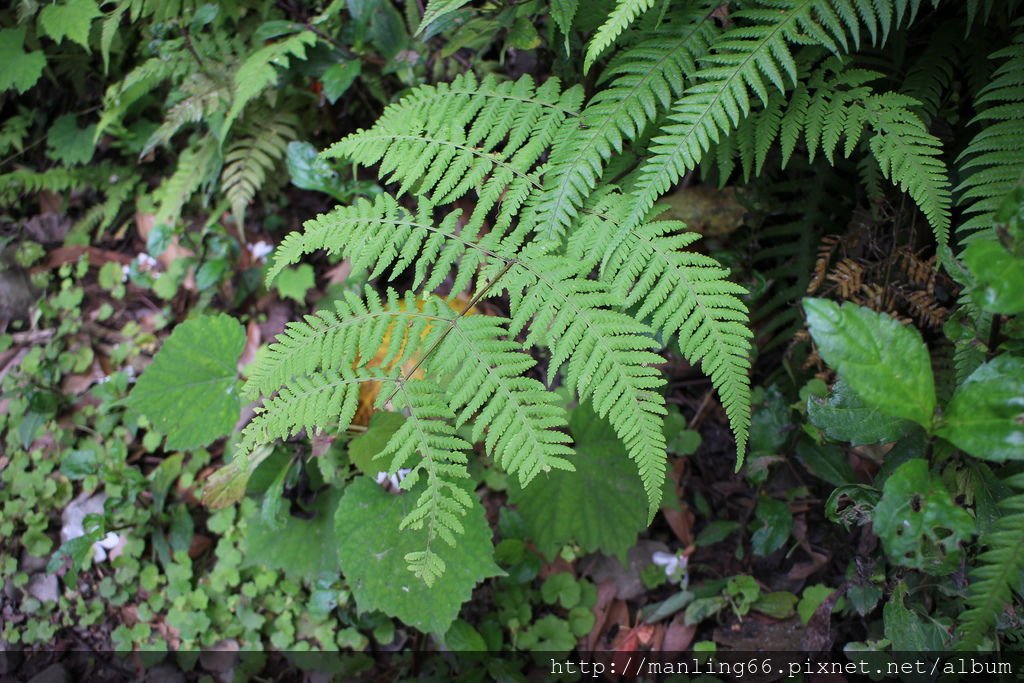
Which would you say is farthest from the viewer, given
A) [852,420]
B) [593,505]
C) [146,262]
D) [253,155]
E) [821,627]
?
[146,262]

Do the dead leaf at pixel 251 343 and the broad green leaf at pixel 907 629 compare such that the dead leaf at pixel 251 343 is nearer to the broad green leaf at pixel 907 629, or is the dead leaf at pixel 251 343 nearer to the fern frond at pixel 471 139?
the fern frond at pixel 471 139

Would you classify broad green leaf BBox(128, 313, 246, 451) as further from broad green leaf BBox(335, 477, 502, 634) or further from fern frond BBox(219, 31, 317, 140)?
fern frond BBox(219, 31, 317, 140)

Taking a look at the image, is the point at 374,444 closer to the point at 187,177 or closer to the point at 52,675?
the point at 52,675

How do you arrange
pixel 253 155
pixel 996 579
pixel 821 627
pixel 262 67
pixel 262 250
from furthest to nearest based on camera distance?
1. pixel 262 250
2. pixel 253 155
3. pixel 262 67
4. pixel 821 627
5. pixel 996 579

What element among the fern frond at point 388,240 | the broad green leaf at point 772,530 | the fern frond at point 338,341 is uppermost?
the fern frond at point 388,240

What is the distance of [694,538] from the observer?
2.72 m

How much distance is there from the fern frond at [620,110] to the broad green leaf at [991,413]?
42.4 inches

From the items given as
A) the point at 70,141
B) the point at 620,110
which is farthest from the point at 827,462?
the point at 70,141

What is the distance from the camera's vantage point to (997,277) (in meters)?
1.49

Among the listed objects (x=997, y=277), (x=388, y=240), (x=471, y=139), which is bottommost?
(x=388, y=240)

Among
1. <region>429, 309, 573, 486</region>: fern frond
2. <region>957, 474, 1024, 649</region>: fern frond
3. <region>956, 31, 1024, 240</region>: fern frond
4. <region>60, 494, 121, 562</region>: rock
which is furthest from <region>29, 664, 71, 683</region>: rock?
<region>956, 31, 1024, 240</region>: fern frond

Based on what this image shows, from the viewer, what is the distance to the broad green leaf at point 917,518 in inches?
59.6

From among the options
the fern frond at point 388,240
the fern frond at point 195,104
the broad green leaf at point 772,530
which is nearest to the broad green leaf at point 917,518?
the broad green leaf at point 772,530

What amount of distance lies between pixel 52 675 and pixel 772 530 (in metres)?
2.87
